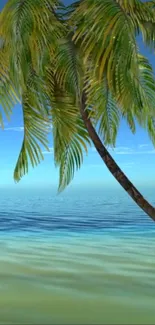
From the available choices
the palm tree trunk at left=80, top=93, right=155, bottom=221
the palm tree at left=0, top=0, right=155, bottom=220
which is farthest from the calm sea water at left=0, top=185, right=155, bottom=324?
the palm tree trunk at left=80, top=93, right=155, bottom=221

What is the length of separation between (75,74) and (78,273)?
32.7 feet

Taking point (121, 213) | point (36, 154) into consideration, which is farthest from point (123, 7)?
point (121, 213)

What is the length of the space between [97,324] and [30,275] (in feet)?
17.7

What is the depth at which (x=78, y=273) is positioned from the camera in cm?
1708

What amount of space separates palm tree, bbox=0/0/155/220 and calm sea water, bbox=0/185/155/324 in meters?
4.21

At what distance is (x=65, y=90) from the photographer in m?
8.91

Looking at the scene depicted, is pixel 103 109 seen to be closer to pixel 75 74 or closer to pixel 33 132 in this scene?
pixel 75 74

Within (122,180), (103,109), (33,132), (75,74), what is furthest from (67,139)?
(122,180)

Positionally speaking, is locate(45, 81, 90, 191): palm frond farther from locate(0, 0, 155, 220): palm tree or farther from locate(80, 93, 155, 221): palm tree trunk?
locate(80, 93, 155, 221): palm tree trunk

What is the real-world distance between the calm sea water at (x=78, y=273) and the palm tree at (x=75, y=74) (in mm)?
4211

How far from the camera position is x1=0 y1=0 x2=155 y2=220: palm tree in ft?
22.7

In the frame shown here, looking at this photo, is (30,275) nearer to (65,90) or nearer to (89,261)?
(89,261)

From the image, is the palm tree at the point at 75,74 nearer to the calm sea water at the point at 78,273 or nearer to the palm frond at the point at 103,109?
the palm frond at the point at 103,109

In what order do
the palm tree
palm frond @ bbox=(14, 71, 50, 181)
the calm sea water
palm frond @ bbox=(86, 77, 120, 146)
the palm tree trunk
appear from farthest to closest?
the calm sea water → palm frond @ bbox=(14, 71, 50, 181) → palm frond @ bbox=(86, 77, 120, 146) → the palm tree trunk → the palm tree
